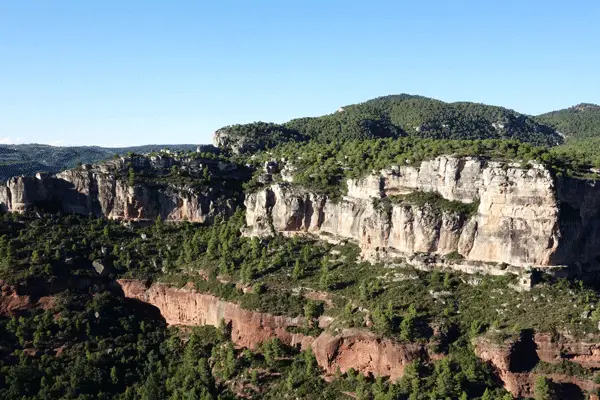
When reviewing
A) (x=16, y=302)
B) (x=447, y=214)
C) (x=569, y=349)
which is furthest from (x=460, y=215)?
(x=16, y=302)

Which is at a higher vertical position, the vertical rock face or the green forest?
the vertical rock face

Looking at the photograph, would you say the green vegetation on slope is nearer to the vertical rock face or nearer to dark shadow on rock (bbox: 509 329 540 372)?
dark shadow on rock (bbox: 509 329 540 372)

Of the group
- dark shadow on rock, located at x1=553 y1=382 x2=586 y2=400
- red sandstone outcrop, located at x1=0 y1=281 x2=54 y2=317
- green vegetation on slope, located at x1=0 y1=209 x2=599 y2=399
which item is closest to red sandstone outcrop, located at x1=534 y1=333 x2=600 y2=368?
green vegetation on slope, located at x1=0 y1=209 x2=599 y2=399

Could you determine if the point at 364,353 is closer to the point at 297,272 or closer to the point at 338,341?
the point at 338,341

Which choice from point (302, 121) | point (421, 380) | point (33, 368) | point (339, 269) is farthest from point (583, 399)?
point (302, 121)

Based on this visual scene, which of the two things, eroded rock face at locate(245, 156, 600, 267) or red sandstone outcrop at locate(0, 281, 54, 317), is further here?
red sandstone outcrop at locate(0, 281, 54, 317)
